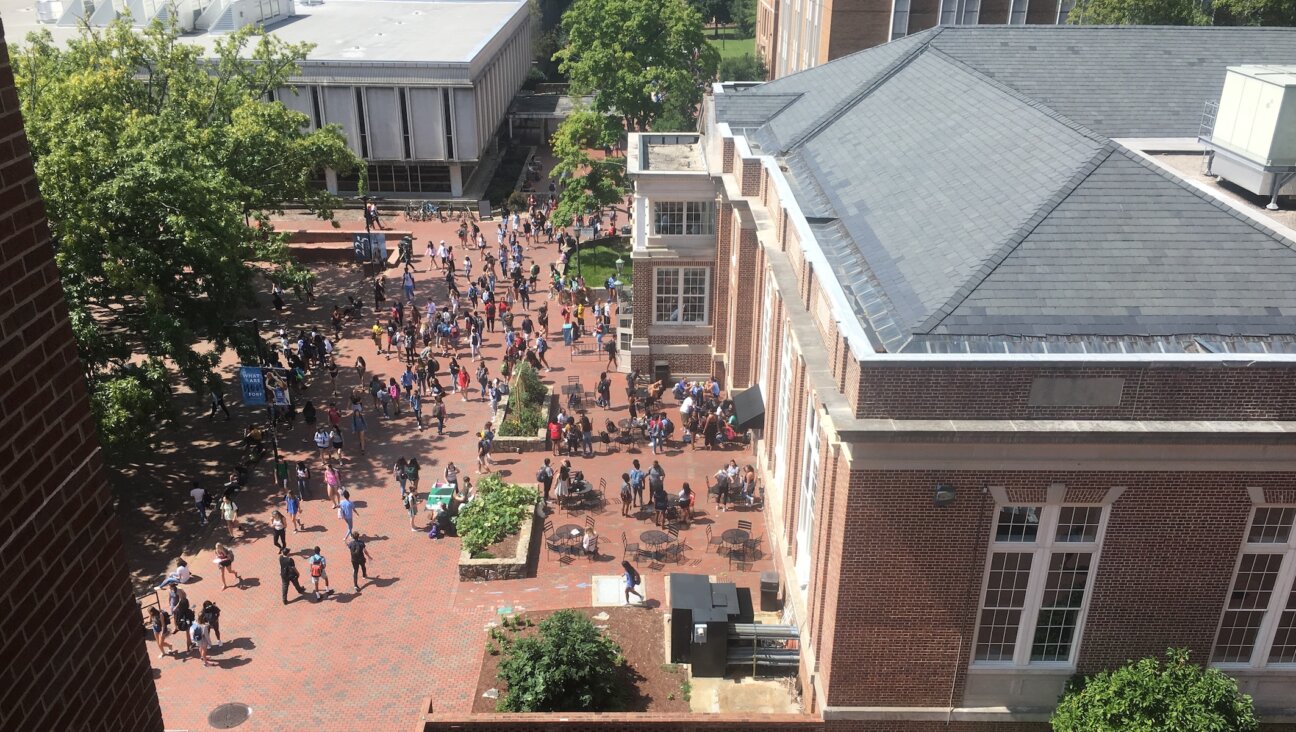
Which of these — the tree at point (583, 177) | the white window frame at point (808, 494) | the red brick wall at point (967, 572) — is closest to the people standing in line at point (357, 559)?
the white window frame at point (808, 494)

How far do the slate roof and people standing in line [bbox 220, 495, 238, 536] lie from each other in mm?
16632

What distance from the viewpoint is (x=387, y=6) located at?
81.1 meters

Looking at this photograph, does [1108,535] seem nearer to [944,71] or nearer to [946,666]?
[946,666]

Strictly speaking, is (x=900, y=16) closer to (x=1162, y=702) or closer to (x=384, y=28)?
(x=384, y=28)

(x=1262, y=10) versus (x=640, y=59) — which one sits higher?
(x=1262, y=10)

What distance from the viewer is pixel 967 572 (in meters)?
17.0

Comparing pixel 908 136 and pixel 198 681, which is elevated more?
pixel 908 136

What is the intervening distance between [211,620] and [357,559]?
11.8 ft

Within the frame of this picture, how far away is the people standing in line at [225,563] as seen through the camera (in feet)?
82.9

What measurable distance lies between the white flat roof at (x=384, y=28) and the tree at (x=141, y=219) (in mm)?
22576

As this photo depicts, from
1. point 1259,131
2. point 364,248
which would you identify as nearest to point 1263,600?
point 1259,131

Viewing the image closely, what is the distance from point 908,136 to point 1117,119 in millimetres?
6311

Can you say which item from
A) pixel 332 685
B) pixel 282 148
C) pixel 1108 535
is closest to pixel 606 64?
pixel 282 148

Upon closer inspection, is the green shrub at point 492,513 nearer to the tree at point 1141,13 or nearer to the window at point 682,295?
the window at point 682,295
